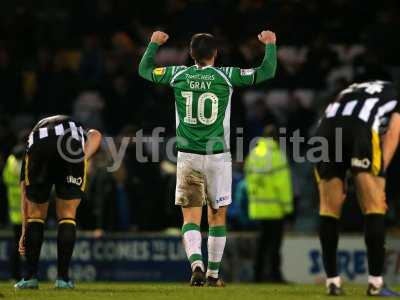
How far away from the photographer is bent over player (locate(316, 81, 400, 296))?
10211 millimetres

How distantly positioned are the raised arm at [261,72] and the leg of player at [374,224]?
165 centimetres

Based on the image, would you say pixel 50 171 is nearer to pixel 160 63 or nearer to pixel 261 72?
pixel 261 72

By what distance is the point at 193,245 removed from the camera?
1130 cm

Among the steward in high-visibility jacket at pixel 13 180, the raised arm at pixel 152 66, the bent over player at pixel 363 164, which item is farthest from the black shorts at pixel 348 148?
the steward in high-visibility jacket at pixel 13 180

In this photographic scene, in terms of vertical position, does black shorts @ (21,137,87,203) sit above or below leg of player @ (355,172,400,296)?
above

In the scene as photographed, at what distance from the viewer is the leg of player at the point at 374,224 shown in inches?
400

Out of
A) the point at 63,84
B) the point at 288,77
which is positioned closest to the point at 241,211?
the point at 288,77

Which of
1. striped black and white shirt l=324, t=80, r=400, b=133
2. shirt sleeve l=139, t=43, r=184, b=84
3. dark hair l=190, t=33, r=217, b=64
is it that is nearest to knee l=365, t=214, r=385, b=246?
striped black and white shirt l=324, t=80, r=400, b=133

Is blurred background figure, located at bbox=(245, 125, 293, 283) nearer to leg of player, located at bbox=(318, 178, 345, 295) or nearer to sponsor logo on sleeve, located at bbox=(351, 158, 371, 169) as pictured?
leg of player, located at bbox=(318, 178, 345, 295)

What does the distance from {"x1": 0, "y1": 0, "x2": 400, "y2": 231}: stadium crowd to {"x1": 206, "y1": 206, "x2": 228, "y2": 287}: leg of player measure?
6.96 m

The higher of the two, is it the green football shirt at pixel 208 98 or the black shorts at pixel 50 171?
the green football shirt at pixel 208 98

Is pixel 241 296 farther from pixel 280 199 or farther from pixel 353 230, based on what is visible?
pixel 353 230

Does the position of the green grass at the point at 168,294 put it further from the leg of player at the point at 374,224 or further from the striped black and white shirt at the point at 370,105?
the striped black and white shirt at the point at 370,105

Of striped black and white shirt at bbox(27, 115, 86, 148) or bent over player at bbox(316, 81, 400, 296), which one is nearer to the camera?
bent over player at bbox(316, 81, 400, 296)
